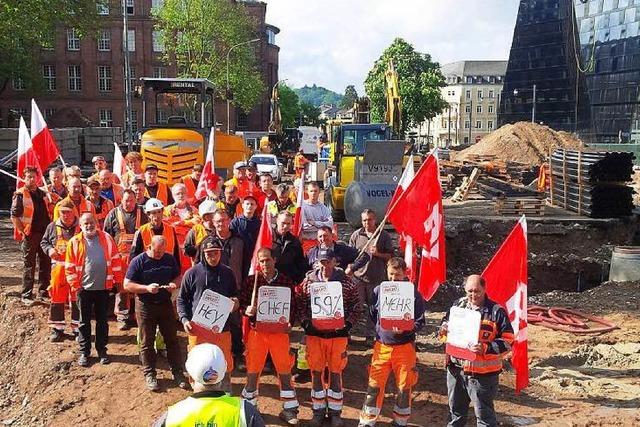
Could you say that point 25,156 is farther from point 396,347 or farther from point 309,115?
point 309,115

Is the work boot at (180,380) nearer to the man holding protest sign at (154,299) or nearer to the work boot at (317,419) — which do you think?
the man holding protest sign at (154,299)

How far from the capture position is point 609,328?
10.4m

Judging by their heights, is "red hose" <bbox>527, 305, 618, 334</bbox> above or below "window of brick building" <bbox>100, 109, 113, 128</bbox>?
below

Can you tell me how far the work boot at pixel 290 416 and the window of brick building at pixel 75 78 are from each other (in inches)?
2436

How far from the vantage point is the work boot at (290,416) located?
6512 mm

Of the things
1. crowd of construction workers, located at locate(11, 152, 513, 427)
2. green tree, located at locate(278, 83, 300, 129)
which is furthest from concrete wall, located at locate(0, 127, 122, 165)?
green tree, located at locate(278, 83, 300, 129)

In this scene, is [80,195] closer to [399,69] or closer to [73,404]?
[73,404]

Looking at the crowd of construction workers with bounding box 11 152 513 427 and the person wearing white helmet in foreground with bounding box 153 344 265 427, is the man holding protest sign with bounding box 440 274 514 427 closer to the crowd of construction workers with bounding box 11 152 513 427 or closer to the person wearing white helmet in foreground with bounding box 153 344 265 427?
the crowd of construction workers with bounding box 11 152 513 427

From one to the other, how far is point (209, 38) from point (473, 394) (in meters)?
44.5

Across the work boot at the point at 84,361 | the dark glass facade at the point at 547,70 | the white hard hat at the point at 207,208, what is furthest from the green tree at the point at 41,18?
the dark glass facade at the point at 547,70

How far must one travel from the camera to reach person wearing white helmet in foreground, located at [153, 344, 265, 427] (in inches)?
133

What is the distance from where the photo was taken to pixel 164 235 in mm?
7633

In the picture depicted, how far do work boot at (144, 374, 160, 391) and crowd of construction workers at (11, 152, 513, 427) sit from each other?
0.05 feet

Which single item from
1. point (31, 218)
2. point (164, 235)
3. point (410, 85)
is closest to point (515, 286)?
point (164, 235)
